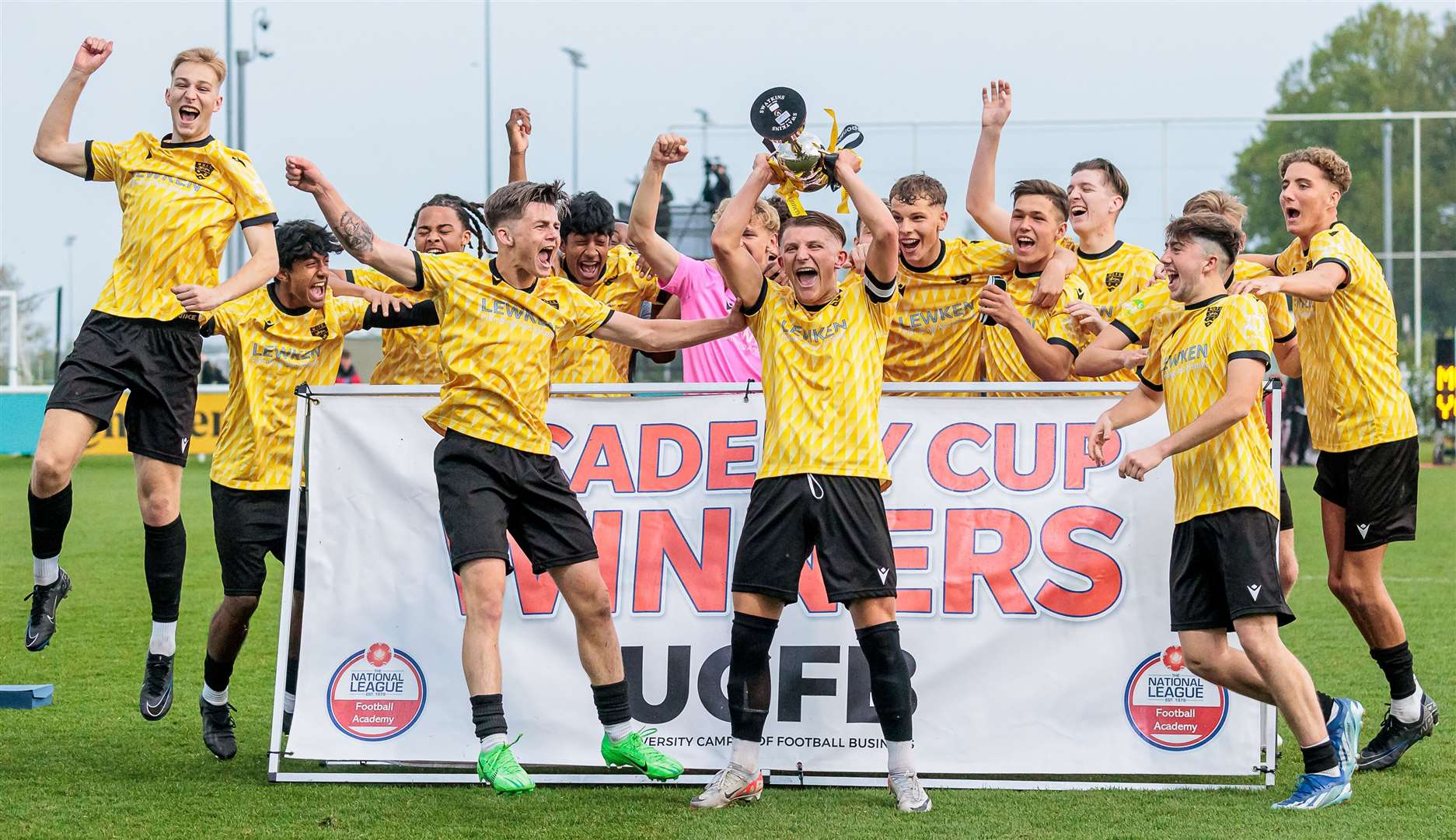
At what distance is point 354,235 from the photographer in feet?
17.9

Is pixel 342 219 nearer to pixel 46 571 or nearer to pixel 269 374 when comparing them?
pixel 269 374

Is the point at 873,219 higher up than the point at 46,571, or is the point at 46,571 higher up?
the point at 873,219

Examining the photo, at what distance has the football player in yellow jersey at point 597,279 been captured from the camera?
6934 millimetres

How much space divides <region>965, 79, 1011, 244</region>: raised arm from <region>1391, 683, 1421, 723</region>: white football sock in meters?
2.56

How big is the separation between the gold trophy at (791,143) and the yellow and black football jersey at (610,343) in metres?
1.68

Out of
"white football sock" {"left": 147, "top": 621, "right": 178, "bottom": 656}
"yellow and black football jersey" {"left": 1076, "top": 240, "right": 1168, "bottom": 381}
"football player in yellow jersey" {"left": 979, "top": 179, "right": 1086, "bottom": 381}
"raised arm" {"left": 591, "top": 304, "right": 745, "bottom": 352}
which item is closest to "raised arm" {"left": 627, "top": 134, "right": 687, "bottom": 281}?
"raised arm" {"left": 591, "top": 304, "right": 745, "bottom": 352}

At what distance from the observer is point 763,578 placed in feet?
17.8

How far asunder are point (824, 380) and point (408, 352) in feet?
7.77

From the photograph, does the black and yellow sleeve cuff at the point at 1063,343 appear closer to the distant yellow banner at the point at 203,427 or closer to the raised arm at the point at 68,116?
the raised arm at the point at 68,116

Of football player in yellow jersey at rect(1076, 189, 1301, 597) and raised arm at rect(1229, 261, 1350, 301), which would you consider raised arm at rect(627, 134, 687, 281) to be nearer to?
football player in yellow jersey at rect(1076, 189, 1301, 597)

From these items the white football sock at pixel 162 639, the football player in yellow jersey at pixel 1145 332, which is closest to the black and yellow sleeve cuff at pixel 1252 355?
the football player in yellow jersey at pixel 1145 332

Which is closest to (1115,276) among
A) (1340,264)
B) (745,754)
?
(1340,264)

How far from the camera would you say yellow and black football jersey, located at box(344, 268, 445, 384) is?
6930mm

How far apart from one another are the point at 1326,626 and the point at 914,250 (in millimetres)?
4927
